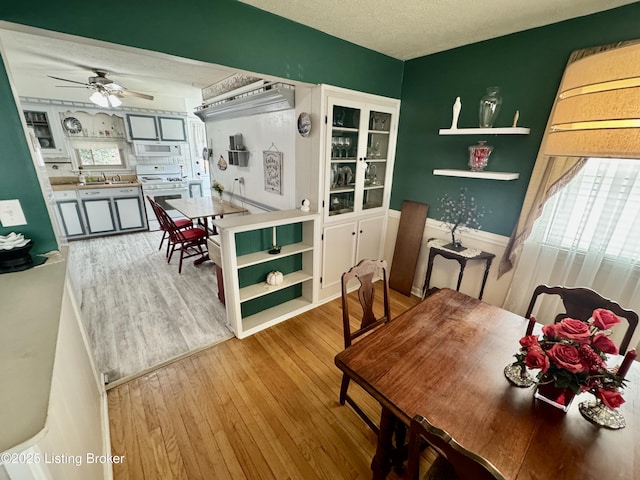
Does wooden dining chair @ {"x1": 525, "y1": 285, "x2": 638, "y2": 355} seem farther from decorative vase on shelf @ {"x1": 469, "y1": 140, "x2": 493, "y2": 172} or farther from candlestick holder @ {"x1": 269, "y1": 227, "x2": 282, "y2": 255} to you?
candlestick holder @ {"x1": 269, "y1": 227, "x2": 282, "y2": 255}

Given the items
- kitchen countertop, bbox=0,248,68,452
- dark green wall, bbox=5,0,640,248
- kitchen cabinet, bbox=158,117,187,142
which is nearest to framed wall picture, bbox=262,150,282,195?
dark green wall, bbox=5,0,640,248

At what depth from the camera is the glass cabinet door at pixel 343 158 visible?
2605mm

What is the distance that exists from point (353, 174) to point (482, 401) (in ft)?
7.44

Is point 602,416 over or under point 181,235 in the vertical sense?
over

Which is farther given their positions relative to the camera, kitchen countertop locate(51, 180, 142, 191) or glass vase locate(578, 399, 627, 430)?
kitchen countertop locate(51, 180, 142, 191)

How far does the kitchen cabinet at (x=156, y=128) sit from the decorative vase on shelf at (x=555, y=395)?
6.67m

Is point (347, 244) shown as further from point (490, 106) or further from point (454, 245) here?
point (490, 106)

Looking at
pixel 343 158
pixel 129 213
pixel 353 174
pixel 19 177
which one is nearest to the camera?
pixel 19 177

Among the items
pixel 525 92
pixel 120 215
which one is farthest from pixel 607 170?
pixel 120 215

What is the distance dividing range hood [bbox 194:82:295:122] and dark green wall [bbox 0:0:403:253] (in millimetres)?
449

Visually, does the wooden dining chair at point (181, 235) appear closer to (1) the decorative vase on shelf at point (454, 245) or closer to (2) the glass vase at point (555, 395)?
(1) the decorative vase on shelf at point (454, 245)

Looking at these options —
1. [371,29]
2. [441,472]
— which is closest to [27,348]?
[441,472]

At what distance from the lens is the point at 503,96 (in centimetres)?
228

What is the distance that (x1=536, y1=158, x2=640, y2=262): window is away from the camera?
178 centimetres
